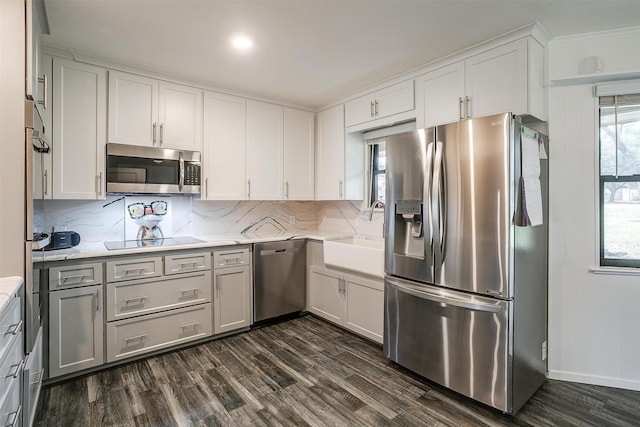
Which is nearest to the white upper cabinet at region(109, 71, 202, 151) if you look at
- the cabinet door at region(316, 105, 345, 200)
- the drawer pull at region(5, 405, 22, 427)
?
the cabinet door at region(316, 105, 345, 200)

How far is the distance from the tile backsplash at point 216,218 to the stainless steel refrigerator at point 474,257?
1.26 m

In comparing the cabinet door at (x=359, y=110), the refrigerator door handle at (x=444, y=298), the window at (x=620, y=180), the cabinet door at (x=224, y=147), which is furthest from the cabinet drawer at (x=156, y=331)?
the window at (x=620, y=180)

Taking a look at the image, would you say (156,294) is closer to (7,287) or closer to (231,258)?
(231,258)

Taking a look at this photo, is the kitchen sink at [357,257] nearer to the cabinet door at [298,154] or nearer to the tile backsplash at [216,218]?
the tile backsplash at [216,218]

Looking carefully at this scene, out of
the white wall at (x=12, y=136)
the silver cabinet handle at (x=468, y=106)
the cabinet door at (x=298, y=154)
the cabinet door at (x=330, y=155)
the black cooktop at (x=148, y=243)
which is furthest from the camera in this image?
the cabinet door at (x=298, y=154)

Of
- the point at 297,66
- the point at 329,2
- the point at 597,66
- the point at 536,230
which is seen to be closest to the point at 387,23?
the point at 329,2

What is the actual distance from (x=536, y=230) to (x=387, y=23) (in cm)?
167

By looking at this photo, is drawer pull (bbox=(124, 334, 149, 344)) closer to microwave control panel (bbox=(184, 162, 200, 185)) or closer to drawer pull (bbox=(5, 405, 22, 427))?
drawer pull (bbox=(5, 405, 22, 427))

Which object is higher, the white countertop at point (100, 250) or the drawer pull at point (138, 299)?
the white countertop at point (100, 250)

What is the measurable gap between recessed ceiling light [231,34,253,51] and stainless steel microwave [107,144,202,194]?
1.10 meters

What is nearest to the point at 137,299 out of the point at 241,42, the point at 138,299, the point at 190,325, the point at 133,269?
the point at 138,299

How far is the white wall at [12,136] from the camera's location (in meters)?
1.54

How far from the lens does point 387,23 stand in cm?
216

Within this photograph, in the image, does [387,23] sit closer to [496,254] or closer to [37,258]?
[496,254]
